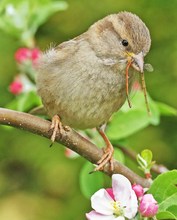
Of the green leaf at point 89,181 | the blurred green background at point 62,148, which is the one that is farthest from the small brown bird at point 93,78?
the blurred green background at point 62,148

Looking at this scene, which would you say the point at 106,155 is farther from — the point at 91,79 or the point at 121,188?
the point at 121,188

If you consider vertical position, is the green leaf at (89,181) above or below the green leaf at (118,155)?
below

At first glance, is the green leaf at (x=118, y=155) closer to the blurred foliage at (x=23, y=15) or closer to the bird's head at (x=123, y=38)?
the bird's head at (x=123, y=38)

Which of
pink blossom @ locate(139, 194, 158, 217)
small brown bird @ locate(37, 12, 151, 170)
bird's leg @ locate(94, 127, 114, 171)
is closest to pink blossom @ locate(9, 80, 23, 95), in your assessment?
small brown bird @ locate(37, 12, 151, 170)

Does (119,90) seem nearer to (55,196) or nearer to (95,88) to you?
(95,88)

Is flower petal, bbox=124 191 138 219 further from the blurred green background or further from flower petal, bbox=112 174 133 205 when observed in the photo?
the blurred green background

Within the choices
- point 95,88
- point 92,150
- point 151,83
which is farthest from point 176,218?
point 151,83

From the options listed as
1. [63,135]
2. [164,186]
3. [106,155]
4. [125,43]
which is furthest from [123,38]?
[164,186]
